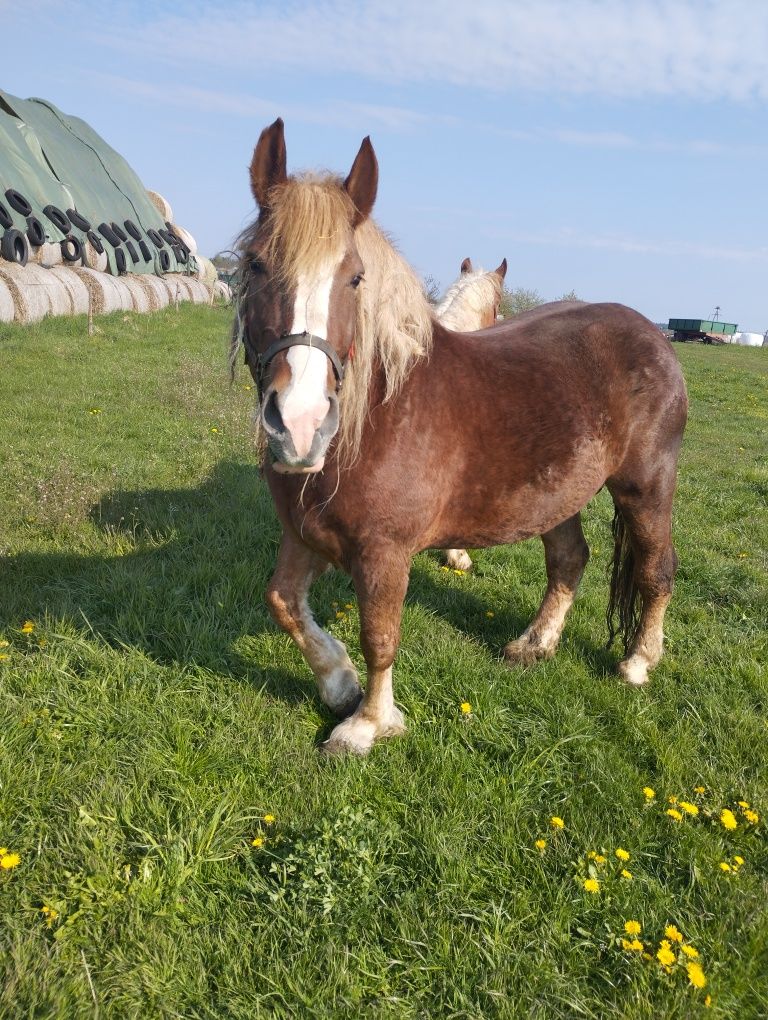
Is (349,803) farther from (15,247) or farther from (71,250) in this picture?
(71,250)

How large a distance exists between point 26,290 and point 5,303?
1.96 feet

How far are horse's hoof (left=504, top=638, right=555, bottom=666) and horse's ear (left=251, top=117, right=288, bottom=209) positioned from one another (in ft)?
8.72

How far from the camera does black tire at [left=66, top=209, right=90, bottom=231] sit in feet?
53.8

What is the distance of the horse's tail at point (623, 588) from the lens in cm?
403

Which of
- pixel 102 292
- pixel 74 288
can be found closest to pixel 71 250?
pixel 102 292

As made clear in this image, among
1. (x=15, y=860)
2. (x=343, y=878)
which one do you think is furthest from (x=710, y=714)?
(x=15, y=860)

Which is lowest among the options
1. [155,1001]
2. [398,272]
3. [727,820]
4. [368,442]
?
[155,1001]

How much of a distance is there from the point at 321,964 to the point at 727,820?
1.62 meters

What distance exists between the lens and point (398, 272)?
108 inches

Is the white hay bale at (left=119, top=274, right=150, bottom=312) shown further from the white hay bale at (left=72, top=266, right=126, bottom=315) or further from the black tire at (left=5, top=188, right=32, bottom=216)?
the black tire at (left=5, top=188, right=32, bottom=216)

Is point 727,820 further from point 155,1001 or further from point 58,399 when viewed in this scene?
point 58,399

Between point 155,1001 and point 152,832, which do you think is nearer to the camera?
point 155,1001

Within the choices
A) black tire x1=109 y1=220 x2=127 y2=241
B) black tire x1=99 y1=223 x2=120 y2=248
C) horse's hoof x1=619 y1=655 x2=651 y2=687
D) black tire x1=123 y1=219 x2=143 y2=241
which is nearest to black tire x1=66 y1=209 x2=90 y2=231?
black tire x1=99 y1=223 x2=120 y2=248

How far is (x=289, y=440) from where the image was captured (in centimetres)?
214
